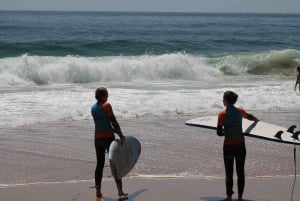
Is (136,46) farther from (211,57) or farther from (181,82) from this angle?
(181,82)

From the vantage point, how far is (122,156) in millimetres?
6891

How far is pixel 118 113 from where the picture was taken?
43.8ft

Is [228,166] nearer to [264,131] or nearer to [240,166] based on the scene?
[240,166]

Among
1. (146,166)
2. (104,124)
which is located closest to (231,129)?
(104,124)

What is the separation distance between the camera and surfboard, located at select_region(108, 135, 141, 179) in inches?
262

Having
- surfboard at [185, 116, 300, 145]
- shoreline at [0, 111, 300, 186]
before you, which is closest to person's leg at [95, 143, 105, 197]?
shoreline at [0, 111, 300, 186]

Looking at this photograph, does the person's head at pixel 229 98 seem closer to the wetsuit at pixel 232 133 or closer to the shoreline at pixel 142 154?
the wetsuit at pixel 232 133

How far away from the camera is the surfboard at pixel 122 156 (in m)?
6.66

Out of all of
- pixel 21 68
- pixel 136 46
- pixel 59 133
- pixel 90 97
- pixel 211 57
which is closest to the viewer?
pixel 59 133

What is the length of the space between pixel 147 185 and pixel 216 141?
3.21 metres

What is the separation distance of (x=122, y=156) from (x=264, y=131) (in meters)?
1.80

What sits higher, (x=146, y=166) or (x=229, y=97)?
(x=229, y=97)

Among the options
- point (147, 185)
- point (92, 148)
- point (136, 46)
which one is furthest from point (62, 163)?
point (136, 46)

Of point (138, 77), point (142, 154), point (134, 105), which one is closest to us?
point (142, 154)
